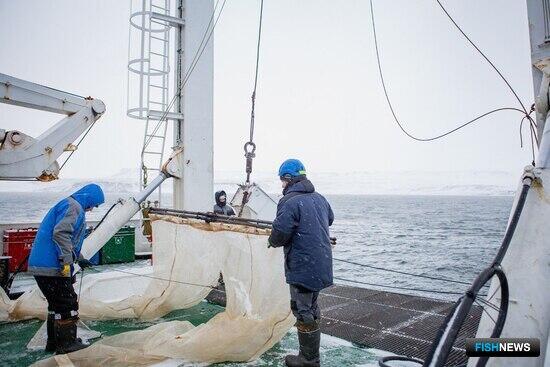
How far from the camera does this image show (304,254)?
3262 millimetres

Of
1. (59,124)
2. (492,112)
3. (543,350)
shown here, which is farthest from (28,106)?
(543,350)

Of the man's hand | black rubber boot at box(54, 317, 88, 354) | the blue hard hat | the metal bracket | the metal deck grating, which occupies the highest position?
the metal bracket

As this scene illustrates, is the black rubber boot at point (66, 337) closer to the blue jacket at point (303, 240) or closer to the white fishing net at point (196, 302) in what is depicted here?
the white fishing net at point (196, 302)

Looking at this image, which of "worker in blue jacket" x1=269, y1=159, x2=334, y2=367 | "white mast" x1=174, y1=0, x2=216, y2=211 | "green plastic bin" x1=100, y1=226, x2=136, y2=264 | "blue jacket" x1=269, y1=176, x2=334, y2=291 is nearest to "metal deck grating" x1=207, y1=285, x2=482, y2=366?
"worker in blue jacket" x1=269, y1=159, x2=334, y2=367

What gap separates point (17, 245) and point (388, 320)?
7.93 metres

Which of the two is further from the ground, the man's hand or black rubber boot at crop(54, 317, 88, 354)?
the man's hand

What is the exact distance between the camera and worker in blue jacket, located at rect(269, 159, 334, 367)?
325cm

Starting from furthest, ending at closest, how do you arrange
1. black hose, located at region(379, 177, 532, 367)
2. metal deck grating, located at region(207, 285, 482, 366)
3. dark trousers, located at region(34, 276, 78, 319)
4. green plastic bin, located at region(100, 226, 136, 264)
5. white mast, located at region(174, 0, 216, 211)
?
green plastic bin, located at region(100, 226, 136, 264), white mast, located at region(174, 0, 216, 211), metal deck grating, located at region(207, 285, 482, 366), dark trousers, located at region(34, 276, 78, 319), black hose, located at region(379, 177, 532, 367)

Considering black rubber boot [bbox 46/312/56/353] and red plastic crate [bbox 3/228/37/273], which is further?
red plastic crate [bbox 3/228/37/273]

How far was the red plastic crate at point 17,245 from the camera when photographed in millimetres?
8109

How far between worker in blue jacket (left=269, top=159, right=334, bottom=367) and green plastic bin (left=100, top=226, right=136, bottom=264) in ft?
22.0

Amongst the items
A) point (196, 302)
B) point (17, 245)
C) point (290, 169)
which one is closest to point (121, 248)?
point (17, 245)

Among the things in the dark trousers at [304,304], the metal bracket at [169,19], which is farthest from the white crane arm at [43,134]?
the dark trousers at [304,304]

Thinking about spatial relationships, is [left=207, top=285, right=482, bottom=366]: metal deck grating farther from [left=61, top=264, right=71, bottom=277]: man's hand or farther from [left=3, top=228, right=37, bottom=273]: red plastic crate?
[left=3, top=228, right=37, bottom=273]: red plastic crate
